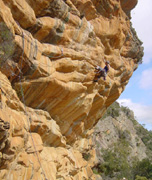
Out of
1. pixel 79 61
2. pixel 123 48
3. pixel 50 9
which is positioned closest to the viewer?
pixel 50 9

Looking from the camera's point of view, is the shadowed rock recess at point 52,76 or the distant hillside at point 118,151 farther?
the distant hillside at point 118,151

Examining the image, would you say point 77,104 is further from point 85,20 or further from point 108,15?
point 108,15

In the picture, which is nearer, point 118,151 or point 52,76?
point 52,76

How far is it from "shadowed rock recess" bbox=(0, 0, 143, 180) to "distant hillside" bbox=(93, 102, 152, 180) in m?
14.7

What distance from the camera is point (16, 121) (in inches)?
336

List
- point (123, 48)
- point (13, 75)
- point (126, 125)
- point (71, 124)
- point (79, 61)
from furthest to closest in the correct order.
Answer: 1. point (126, 125)
2. point (123, 48)
3. point (71, 124)
4. point (79, 61)
5. point (13, 75)

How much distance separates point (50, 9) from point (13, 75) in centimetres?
405

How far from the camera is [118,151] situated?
32906mm

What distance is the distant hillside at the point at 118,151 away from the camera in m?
29.7

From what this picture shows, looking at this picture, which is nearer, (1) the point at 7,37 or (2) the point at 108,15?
(1) the point at 7,37

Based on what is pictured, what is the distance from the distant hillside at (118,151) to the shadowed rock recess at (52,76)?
1470 cm

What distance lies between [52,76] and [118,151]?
84.7 ft

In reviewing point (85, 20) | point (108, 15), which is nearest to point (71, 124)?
point (85, 20)

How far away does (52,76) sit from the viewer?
10.6m
